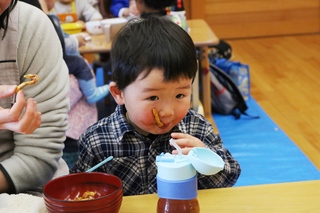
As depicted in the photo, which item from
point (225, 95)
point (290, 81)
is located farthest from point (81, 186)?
point (290, 81)

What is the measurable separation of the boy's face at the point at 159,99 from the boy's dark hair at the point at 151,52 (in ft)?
0.05

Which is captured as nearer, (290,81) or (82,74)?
(82,74)

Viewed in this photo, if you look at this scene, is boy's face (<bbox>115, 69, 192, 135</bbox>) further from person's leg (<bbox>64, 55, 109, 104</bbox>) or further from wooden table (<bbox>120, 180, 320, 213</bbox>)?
person's leg (<bbox>64, 55, 109, 104</bbox>)

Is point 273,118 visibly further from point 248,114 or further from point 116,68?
point 116,68

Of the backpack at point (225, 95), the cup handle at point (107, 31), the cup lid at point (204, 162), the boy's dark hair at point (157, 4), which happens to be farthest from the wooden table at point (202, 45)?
the cup lid at point (204, 162)

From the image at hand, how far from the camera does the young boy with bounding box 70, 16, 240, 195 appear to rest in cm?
116

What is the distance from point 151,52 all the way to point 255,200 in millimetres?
372

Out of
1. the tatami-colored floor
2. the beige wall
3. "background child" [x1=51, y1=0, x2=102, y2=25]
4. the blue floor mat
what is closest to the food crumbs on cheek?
the blue floor mat

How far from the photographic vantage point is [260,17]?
19.5ft

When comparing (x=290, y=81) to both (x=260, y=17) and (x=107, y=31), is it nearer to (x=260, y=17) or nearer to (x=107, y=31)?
(x=260, y=17)

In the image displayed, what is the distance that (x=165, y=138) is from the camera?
132 cm

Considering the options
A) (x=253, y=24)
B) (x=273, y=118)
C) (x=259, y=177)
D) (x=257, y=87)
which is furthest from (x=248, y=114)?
(x=253, y=24)

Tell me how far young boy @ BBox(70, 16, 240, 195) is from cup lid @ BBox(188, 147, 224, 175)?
0.30 ft

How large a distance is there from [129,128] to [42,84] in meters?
0.23
